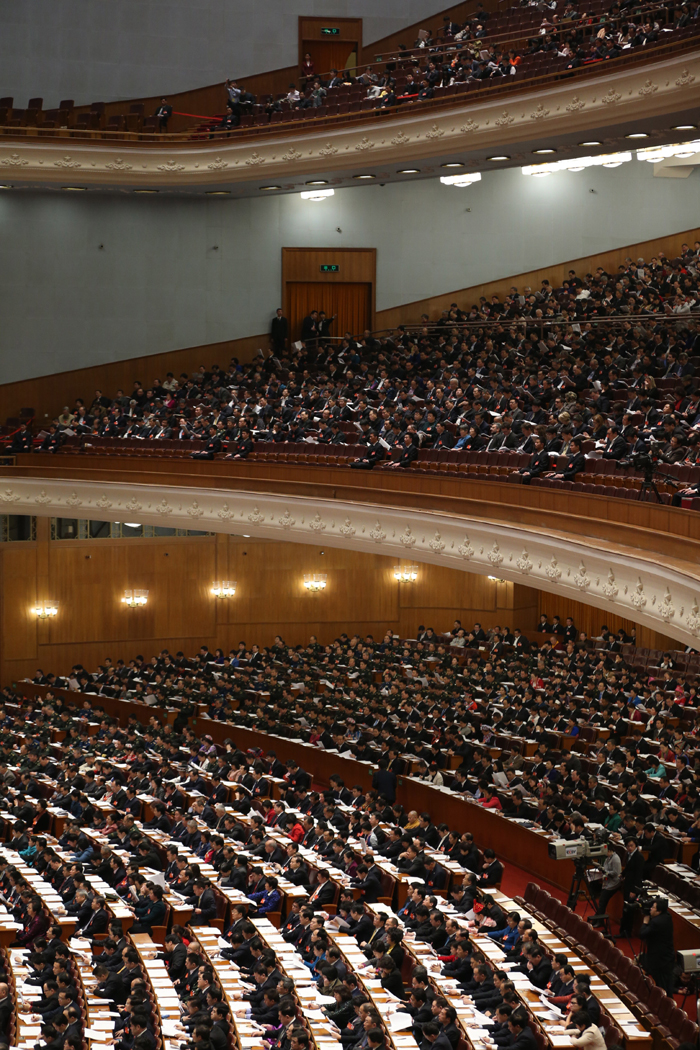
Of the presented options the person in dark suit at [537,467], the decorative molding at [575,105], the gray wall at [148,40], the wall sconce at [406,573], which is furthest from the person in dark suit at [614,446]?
the gray wall at [148,40]

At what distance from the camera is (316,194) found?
21.0 meters

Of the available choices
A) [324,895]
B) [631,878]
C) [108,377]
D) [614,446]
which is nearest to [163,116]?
[108,377]

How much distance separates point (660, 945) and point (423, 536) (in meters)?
5.36

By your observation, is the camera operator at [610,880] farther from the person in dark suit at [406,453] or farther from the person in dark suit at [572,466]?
the person in dark suit at [406,453]

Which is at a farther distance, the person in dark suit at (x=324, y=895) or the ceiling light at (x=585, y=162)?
the ceiling light at (x=585, y=162)

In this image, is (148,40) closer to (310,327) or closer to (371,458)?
(310,327)

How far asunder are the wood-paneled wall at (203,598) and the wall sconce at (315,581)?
10 cm

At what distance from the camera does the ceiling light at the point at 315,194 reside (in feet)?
68.8

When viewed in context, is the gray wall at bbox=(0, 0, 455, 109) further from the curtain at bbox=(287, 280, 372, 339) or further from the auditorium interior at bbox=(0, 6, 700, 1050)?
the curtain at bbox=(287, 280, 372, 339)

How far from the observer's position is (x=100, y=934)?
9.65 m

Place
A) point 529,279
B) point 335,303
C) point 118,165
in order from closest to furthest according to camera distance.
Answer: point 118,165 < point 529,279 < point 335,303

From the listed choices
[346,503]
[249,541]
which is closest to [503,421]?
[346,503]

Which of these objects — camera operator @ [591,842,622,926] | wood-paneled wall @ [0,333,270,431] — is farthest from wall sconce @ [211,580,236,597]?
camera operator @ [591,842,622,926]

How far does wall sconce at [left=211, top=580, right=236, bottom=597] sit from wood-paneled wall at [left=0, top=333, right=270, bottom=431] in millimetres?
3604
